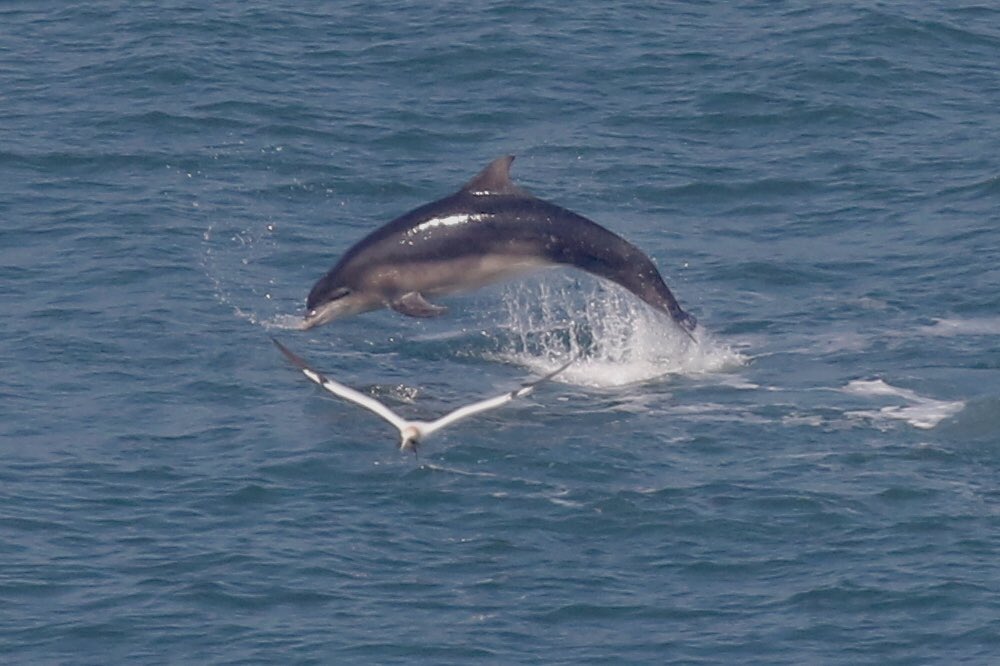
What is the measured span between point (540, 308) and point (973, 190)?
26.6ft

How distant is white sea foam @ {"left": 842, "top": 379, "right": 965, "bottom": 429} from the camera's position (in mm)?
25266

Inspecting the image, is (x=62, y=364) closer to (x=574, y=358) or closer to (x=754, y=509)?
(x=574, y=358)

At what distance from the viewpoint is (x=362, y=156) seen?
36094 mm

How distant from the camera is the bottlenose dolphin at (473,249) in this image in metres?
25.6

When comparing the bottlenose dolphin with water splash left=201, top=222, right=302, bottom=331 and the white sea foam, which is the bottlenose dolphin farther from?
the white sea foam

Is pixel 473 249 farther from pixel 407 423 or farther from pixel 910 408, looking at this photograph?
pixel 910 408

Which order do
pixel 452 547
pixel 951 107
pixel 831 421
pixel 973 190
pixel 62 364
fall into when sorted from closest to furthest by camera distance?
pixel 452 547, pixel 831 421, pixel 62 364, pixel 973 190, pixel 951 107

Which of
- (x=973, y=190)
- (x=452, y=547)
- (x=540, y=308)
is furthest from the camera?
(x=973, y=190)

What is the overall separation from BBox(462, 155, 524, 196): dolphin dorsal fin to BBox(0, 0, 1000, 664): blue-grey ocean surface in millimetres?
2504

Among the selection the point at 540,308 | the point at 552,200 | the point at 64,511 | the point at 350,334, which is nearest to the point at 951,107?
the point at 552,200

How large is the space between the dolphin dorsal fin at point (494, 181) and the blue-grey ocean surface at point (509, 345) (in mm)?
2504

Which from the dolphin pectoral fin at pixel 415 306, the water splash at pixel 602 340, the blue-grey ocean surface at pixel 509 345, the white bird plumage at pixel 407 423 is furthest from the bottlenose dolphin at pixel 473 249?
the white bird plumage at pixel 407 423

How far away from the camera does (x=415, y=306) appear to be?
1000 inches

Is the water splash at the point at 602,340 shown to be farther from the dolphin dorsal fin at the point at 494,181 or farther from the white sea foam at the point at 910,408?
the dolphin dorsal fin at the point at 494,181
